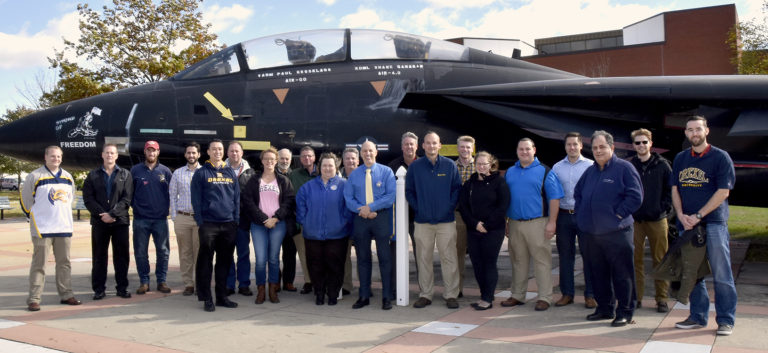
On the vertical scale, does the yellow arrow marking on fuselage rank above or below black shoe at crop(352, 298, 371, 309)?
above

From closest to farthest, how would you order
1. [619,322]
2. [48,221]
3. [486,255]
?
A: [619,322], [486,255], [48,221]

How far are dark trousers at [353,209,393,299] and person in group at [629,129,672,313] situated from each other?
2576mm

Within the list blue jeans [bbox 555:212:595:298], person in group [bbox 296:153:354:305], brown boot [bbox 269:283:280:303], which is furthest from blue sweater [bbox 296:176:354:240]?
blue jeans [bbox 555:212:595:298]

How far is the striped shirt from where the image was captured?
6.67 m

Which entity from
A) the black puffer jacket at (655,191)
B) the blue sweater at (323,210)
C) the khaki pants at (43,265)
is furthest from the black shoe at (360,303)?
the khaki pants at (43,265)

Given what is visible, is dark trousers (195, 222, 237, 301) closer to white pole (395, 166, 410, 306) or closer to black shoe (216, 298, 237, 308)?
black shoe (216, 298, 237, 308)

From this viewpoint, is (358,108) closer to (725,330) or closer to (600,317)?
(600,317)

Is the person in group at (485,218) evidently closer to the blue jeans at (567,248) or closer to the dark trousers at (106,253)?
the blue jeans at (567,248)

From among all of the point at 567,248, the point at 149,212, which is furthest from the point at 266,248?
the point at 567,248

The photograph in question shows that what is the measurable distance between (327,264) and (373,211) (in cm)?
82

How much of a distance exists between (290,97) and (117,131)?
2518mm

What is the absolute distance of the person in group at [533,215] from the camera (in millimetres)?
5672

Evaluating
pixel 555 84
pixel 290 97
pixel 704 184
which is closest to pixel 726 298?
pixel 704 184

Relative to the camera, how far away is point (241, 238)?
21.2ft
